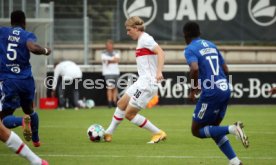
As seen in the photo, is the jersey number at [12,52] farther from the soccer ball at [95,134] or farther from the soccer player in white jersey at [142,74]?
the soccer ball at [95,134]

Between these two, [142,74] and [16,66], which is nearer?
[16,66]

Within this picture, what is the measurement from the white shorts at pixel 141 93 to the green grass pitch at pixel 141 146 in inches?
29.3

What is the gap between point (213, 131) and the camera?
10.2 meters

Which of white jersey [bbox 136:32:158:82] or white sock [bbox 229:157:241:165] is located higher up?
white jersey [bbox 136:32:158:82]

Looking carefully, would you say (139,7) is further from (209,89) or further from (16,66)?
(209,89)

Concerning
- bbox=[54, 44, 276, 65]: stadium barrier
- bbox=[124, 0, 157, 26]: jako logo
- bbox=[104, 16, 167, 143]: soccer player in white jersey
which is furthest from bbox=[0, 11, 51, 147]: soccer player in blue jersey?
bbox=[54, 44, 276, 65]: stadium barrier

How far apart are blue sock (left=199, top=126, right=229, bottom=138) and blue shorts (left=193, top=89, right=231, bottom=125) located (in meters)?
0.14

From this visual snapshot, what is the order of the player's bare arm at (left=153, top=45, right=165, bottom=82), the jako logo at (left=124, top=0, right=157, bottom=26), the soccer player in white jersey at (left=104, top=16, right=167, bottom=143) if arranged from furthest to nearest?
the jako logo at (left=124, top=0, right=157, bottom=26) → the soccer player in white jersey at (left=104, top=16, right=167, bottom=143) → the player's bare arm at (left=153, top=45, right=165, bottom=82)

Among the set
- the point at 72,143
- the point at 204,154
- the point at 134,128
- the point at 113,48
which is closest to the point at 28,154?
the point at 204,154

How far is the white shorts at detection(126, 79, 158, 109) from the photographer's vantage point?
44.5 ft

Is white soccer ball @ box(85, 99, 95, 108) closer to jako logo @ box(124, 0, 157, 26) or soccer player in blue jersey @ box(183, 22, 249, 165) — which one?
jako logo @ box(124, 0, 157, 26)

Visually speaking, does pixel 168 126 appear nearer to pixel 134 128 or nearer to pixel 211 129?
pixel 134 128

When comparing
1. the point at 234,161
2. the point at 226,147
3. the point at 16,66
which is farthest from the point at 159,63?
the point at 234,161

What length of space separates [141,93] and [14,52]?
2.63m
